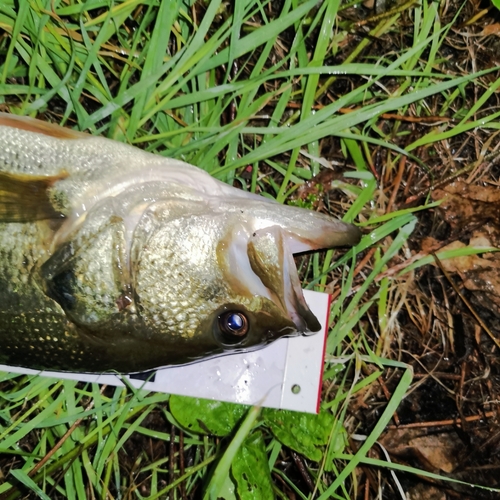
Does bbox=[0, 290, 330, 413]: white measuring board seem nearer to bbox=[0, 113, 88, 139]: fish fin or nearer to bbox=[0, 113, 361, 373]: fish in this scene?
bbox=[0, 113, 361, 373]: fish

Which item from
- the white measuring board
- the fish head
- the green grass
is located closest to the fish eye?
the fish head

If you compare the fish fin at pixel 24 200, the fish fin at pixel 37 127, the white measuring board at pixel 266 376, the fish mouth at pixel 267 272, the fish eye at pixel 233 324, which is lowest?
the white measuring board at pixel 266 376

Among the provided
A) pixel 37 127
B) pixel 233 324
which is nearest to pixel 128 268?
pixel 233 324

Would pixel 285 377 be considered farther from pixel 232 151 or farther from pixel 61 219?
pixel 61 219

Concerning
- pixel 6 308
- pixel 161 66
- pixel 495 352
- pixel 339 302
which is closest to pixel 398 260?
pixel 339 302

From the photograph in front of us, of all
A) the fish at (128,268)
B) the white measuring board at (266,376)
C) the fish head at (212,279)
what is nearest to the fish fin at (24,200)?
the fish at (128,268)

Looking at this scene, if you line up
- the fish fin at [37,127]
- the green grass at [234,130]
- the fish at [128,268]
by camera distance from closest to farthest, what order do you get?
the fish at [128,268], the fish fin at [37,127], the green grass at [234,130]

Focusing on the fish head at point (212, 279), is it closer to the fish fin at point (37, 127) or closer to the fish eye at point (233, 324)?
the fish eye at point (233, 324)

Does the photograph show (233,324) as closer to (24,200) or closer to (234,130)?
(24,200)
